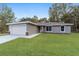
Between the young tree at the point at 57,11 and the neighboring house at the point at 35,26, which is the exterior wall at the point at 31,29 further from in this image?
the young tree at the point at 57,11

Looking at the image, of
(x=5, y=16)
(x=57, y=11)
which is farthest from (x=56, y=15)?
(x=5, y=16)

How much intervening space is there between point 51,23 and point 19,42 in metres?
0.79

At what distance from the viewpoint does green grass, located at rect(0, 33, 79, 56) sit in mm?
4539

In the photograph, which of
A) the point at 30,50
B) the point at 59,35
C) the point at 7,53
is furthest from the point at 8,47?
the point at 59,35

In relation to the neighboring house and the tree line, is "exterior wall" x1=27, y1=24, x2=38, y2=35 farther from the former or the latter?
the tree line

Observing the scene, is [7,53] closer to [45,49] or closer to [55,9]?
[45,49]

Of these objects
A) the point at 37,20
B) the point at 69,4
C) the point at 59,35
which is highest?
the point at 69,4

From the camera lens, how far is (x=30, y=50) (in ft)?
15.0

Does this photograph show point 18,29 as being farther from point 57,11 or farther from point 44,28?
point 57,11

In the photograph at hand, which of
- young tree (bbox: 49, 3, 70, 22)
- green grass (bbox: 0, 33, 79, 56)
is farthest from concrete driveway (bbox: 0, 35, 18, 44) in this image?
young tree (bbox: 49, 3, 70, 22)

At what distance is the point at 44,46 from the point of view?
4617 mm

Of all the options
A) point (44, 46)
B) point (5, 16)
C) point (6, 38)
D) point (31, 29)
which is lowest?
point (44, 46)

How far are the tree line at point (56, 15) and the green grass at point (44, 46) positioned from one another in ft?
0.94

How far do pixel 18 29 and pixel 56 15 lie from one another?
0.86m
